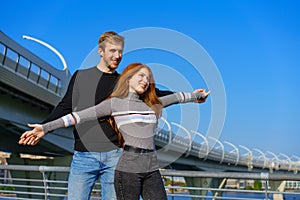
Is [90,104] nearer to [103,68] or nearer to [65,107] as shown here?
[65,107]

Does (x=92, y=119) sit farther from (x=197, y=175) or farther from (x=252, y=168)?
(x=252, y=168)

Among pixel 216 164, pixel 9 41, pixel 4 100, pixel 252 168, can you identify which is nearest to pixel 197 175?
pixel 9 41

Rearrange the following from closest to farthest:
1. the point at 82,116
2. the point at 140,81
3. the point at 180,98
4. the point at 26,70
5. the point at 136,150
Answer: the point at 136,150 → the point at 140,81 → the point at 82,116 → the point at 180,98 → the point at 26,70

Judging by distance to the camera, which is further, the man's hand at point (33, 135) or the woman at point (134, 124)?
the man's hand at point (33, 135)

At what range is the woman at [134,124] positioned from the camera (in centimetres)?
274

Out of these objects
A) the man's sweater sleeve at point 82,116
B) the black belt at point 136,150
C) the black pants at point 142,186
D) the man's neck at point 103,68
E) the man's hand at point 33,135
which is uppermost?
the man's neck at point 103,68

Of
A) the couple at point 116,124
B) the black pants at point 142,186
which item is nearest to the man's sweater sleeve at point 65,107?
the couple at point 116,124

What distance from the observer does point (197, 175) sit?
5.01 m

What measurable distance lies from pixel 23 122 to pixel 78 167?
1600 centimetres

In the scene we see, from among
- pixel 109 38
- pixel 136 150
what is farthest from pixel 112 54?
pixel 136 150

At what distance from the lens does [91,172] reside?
3105mm

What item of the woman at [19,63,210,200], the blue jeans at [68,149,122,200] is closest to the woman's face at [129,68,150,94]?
the woman at [19,63,210,200]

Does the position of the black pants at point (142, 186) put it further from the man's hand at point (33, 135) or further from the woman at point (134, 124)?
the man's hand at point (33, 135)

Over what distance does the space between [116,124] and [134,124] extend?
0.56 feet
